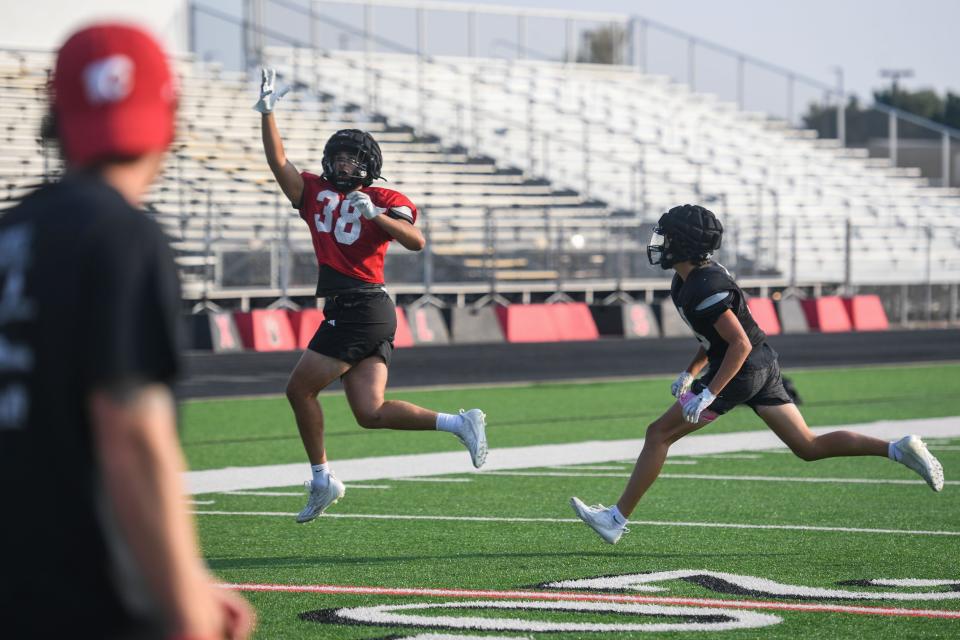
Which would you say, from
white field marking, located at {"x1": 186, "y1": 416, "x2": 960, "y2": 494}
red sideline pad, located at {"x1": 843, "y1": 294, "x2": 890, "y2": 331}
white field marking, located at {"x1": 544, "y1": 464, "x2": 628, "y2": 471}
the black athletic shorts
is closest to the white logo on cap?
the black athletic shorts

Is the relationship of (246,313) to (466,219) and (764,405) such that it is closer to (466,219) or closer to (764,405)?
(466,219)

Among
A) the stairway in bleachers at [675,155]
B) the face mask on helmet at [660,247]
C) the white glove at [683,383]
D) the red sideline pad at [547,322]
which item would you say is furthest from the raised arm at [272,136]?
the stairway in bleachers at [675,155]

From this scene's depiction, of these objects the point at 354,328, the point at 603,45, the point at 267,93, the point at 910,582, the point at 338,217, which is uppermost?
the point at 603,45

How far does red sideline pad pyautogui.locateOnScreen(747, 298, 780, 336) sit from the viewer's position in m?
24.3

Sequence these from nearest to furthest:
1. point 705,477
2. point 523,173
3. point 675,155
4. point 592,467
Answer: point 705,477, point 592,467, point 523,173, point 675,155

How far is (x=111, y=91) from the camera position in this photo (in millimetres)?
2256

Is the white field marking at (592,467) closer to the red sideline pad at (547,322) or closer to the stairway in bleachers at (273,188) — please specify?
the stairway in bleachers at (273,188)

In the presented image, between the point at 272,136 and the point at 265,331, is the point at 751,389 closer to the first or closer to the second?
the point at 272,136

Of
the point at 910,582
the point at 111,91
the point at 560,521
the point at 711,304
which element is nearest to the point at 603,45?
the point at 560,521

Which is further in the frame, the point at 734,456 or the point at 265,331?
the point at 265,331

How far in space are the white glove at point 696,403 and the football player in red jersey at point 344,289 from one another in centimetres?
143

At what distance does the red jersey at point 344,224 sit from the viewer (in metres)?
7.69

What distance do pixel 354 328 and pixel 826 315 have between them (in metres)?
18.8

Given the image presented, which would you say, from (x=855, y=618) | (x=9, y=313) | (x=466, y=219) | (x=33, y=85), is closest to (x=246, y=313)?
(x=466, y=219)
